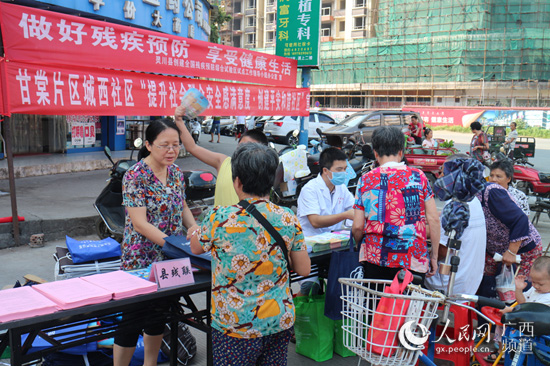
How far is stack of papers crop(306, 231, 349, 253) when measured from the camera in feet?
10.9

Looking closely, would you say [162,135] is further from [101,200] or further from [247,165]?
[101,200]

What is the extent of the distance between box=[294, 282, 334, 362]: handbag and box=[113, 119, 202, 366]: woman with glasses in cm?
114

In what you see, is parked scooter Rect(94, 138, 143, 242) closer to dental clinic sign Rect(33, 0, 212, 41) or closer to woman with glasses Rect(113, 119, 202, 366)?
woman with glasses Rect(113, 119, 202, 366)

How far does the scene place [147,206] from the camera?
289 centimetres

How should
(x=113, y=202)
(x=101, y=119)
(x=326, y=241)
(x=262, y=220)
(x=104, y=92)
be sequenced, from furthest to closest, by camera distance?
1. (x=101, y=119)
2. (x=104, y=92)
3. (x=113, y=202)
4. (x=326, y=241)
5. (x=262, y=220)

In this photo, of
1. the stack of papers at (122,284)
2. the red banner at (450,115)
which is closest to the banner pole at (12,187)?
the stack of papers at (122,284)

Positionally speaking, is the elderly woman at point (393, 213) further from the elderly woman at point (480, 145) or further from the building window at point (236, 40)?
the building window at point (236, 40)

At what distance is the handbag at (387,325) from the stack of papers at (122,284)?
42.1 inches

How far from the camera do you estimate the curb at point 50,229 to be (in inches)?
239

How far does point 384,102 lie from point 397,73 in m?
2.45

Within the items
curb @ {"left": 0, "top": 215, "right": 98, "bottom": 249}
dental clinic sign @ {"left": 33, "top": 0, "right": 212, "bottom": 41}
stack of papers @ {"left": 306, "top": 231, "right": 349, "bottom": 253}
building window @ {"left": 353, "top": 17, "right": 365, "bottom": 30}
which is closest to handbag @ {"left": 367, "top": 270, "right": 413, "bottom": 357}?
stack of papers @ {"left": 306, "top": 231, "right": 349, "bottom": 253}

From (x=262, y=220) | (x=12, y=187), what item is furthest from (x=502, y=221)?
(x=12, y=187)

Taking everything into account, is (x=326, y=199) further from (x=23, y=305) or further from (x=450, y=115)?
(x=450, y=115)

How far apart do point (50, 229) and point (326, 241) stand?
4.59 metres
